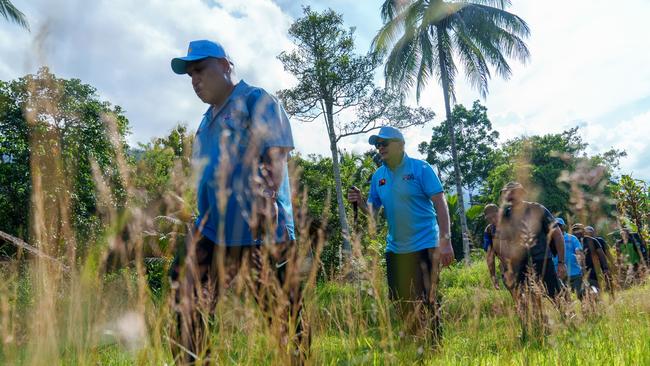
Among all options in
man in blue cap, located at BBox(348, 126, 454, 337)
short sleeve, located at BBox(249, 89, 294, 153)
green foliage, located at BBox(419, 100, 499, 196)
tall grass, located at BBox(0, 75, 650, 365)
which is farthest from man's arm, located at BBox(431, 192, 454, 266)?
green foliage, located at BBox(419, 100, 499, 196)

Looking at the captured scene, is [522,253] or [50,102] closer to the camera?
[50,102]

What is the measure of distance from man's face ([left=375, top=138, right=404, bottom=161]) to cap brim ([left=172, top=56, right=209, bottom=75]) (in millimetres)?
1813

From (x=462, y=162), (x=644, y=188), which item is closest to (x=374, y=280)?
(x=644, y=188)

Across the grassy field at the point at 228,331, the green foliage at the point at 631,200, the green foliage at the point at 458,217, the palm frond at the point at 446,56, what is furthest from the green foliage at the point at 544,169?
the grassy field at the point at 228,331

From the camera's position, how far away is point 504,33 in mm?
17438

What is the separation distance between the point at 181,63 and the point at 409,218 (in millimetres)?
1903

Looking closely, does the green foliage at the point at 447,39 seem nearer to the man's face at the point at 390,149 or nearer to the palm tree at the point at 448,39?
the palm tree at the point at 448,39

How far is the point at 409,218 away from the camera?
337 cm

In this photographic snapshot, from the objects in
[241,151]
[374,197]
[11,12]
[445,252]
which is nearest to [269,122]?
[241,151]

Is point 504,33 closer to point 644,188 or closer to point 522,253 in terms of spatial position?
point 644,188

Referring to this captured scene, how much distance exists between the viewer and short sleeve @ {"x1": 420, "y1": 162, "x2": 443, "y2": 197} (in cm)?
337

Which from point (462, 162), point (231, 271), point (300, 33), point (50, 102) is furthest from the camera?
point (462, 162)

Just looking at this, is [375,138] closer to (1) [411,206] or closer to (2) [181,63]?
(1) [411,206]

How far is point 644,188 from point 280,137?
189 inches
